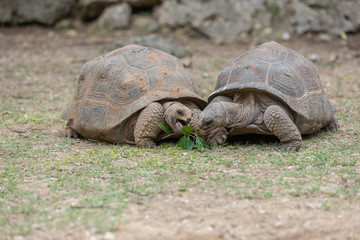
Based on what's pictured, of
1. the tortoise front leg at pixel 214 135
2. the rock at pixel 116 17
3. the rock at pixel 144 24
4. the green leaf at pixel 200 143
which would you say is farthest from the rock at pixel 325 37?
the green leaf at pixel 200 143

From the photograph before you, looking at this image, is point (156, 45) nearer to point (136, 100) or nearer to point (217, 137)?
point (136, 100)

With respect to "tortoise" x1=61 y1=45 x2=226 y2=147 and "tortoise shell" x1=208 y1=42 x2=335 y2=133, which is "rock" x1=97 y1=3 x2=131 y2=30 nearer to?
"tortoise" x1=61 y1=45 x2=226 y2=147

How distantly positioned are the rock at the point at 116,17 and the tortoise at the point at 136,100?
6775 mm

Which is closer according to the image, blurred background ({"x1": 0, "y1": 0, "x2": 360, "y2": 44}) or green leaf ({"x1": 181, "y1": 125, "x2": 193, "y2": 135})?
green leaf ({"x1": 181, "y1": 125, "x2": 193, "y2": 135})

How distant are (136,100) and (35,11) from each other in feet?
27.2

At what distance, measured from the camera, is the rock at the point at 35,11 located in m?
11.7

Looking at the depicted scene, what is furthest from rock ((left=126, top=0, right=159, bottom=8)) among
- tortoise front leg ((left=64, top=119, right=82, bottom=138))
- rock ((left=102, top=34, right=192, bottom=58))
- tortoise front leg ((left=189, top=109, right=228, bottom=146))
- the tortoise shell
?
tortoise front leg ((left=189, top=109, right=228, bottom=146))

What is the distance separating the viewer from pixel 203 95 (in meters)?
6.55

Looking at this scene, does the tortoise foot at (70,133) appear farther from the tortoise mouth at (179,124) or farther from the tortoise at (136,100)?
the tortoise mouth at (179,124)

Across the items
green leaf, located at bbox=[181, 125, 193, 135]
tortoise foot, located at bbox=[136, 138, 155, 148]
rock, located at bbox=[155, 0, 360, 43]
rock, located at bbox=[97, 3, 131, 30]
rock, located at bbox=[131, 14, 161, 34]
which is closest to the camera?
green leaf, located at bbox=[181, 125, 193, 135]

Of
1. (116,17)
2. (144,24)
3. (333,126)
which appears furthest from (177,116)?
(116,17)

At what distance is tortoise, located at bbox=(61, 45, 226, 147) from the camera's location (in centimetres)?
446

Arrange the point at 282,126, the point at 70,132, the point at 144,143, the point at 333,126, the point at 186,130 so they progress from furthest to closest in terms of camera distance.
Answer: the point at 70,132 < the point at 333,126 < the point at 144,143 < the point at 186,130 < the point at 282,126

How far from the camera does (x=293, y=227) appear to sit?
274cm
